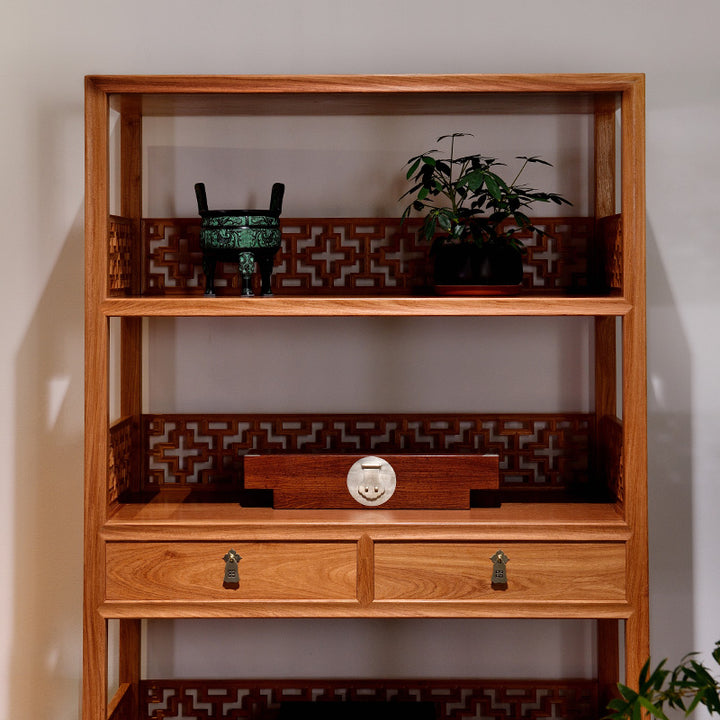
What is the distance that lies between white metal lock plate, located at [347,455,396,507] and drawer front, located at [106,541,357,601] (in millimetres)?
130

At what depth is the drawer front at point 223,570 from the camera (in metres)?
1.88

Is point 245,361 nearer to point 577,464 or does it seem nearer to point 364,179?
point 364,179

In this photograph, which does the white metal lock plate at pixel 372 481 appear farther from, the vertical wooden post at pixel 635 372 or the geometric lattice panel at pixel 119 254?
the geometric lattice panel at pixel 119 254

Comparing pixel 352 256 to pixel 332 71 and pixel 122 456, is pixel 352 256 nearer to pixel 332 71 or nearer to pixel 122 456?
pixel 332 71

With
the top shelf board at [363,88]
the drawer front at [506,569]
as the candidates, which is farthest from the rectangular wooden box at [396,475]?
the top shelf board at [363,88]

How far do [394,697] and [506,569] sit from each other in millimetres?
666

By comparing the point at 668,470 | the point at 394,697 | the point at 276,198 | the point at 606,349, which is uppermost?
the point at 276,198

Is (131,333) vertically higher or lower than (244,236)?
lower

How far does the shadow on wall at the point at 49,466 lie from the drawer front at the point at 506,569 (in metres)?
0.91

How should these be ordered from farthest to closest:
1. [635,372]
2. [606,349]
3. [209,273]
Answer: [606,349]
[209,273]
[635,372]

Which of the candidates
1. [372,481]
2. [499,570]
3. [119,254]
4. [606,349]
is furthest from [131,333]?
[606,349]

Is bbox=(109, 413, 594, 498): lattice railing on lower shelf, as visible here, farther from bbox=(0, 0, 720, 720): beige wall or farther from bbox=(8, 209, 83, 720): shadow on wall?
bbox=(8, 209, 83, 720): shadow on wall

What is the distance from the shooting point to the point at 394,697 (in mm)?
2316

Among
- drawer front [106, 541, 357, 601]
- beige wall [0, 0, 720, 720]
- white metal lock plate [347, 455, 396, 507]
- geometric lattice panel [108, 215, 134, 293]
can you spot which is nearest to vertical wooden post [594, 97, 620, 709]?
beige wall [0, 0, 720, 720]
